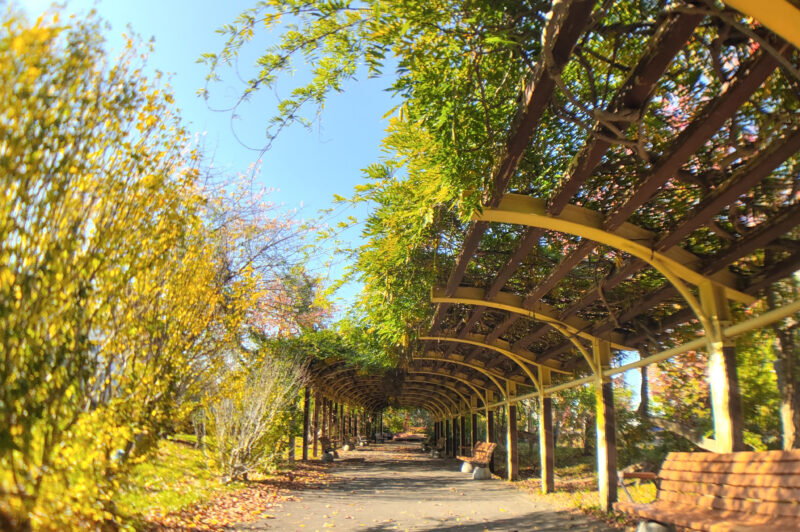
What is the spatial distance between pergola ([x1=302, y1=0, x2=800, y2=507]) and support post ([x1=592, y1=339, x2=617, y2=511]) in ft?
0.07

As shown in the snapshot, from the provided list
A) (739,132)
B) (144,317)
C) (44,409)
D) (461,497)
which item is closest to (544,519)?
(461,497)

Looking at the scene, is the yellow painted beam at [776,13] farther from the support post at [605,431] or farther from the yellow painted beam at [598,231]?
the support post at [605,431]

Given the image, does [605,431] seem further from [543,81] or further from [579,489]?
[543,81]

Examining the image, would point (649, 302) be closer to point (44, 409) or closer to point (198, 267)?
point (198, 267)

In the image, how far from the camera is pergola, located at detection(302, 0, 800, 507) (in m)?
2.88

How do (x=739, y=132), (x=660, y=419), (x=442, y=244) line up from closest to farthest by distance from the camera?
(x=739, y=132)
(x=442, y=244)
(x=660, y=419)

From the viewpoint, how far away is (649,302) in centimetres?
645

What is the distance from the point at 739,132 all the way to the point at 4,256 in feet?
15.3

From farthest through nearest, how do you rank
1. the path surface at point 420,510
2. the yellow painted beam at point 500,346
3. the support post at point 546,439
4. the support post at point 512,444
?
the support post at point 512,444, the yellow painted beam at point 500,346, the support post at point 546,439, the path surface at point 420,510

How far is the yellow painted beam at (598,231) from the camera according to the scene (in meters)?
4.68

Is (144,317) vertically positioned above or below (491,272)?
below

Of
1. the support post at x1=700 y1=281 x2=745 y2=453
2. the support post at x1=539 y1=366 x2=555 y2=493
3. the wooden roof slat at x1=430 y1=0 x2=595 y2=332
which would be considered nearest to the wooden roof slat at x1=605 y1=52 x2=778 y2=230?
the wooden roof slat at x1=430 y1=0 x2=595 y2=332

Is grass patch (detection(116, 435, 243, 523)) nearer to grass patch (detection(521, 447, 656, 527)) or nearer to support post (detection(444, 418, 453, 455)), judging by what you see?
grass patch (detection(521, 447, 656, 527))

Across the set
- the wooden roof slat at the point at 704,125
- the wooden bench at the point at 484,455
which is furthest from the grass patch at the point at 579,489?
the wooden roof slat at the point at 704,125
